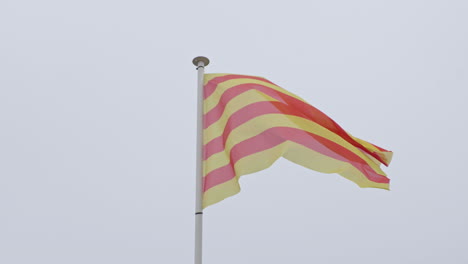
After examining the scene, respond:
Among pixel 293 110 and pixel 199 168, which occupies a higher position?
pixel 293 110

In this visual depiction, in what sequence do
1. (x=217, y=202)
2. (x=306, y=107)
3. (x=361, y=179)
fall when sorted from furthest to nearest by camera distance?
(x=306, y=107)
(x=361, y=179)
(x=217, y=202)

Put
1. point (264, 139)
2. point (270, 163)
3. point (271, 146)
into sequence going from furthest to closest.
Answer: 1. point (264, 139)
2. point (271, 146)
3. point (270, 163)

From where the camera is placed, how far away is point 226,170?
9320mm

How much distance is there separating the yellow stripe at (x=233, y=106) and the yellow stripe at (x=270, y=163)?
99 centimetres

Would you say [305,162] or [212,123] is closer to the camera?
[305,162]

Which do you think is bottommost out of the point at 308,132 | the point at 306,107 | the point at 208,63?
the point at 308,132

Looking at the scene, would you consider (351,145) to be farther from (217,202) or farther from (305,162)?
(217,202)

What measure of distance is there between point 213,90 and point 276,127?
1.62 meters

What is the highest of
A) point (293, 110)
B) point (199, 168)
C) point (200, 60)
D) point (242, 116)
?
point (200, 60)

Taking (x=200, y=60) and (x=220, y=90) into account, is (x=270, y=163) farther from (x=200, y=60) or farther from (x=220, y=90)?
(x=200, y=60)

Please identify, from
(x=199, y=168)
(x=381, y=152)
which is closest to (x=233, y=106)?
(x=199, y=168)

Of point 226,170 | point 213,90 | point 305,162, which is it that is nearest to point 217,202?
point 226,170

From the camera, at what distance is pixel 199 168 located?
929 centimetres

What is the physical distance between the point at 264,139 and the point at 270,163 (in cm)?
50
